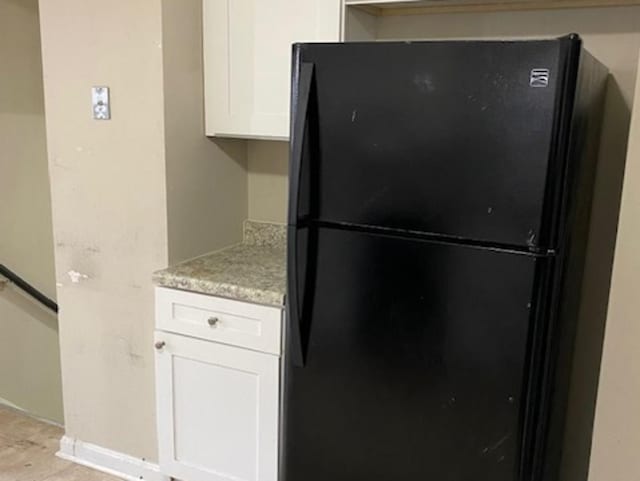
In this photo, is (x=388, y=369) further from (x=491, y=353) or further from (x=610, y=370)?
(x=610, y=370)

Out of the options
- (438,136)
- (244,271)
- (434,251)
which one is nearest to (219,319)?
(244,271)

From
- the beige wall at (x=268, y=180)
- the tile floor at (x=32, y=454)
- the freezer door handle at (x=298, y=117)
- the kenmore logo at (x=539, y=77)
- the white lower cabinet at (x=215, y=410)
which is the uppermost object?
the kenmore logo at (x=539, y=77)

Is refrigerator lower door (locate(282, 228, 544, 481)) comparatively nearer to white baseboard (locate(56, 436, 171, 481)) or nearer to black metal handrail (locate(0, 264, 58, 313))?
white baseboard (locate(56, 436, 171, 481))

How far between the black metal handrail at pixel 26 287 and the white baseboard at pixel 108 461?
86 cm

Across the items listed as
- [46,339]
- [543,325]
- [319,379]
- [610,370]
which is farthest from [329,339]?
[46,339]

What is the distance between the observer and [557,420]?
1.90m

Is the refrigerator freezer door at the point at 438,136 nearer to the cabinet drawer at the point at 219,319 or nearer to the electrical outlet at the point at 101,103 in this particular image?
the cabinet drawer at the point at 219,319

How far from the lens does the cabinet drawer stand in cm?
210

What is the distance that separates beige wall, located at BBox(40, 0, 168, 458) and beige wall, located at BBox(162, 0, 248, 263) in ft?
0.12

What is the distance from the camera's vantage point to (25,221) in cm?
333

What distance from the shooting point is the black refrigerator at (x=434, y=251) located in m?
1.50

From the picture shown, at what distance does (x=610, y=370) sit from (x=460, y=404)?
1.27 ft

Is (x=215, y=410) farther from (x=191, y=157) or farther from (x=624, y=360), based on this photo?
(x=624, y=360)

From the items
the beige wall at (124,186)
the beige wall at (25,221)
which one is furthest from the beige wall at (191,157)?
the beige wall at (25,221)
